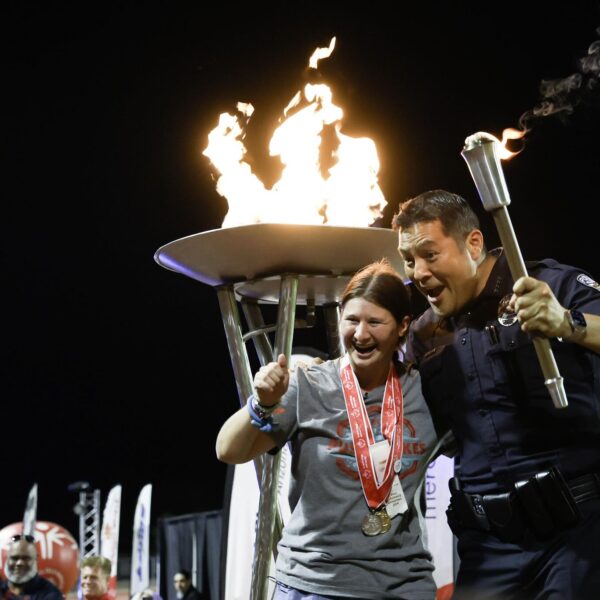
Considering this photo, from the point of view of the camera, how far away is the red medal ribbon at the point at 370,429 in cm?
221

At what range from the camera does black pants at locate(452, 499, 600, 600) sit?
2.01m

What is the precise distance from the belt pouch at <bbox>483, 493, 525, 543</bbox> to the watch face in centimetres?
47

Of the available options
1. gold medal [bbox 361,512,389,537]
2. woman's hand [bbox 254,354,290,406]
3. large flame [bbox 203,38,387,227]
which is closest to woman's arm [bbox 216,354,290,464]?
woman's hand [bbox 254,354,290,406]

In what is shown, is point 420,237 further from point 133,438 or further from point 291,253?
point 133,438

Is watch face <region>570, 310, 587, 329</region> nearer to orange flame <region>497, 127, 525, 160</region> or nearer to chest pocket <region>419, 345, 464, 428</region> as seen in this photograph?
chest pocket <region>419, 345, 464, 428</region>

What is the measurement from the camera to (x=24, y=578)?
22.3 ft

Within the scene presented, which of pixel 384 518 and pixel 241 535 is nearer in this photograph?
pixel 384 518

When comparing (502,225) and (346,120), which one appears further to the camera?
(346,120)

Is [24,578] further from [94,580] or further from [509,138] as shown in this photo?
[509,138]

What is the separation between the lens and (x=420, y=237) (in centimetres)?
234

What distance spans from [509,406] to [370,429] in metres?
0.37

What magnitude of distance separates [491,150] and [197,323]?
1694cm

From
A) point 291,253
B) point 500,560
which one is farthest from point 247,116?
point 500,560

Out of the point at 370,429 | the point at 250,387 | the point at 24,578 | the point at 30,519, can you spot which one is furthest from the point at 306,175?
the point at 30,519
